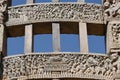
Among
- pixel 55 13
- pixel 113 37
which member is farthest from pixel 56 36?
pixel 113 37

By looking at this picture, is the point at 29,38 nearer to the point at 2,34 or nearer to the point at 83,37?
the point at 2,34

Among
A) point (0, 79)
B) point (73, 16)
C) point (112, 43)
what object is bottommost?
point (0, 79)

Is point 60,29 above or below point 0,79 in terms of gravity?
above

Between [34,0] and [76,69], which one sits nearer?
[76,69]

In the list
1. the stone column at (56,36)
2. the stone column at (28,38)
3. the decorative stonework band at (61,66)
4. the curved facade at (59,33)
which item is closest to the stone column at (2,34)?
the curved facade at (59,33)

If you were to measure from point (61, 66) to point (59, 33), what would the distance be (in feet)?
4.08

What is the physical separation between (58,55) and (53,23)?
1.24 m

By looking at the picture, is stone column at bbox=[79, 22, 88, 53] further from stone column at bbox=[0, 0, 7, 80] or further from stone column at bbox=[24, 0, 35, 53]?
stone column at bbox=[0, 0, 7, 80]

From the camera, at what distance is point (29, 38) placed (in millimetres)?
13305

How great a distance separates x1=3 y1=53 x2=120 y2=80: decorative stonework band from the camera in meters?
12.6

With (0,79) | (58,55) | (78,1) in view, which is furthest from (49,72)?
(78,1)

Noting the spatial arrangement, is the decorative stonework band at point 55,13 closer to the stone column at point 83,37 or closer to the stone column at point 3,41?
the stone column at point 83,37

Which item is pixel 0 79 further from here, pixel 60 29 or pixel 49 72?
pixel 60 29

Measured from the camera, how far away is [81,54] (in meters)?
12.9
